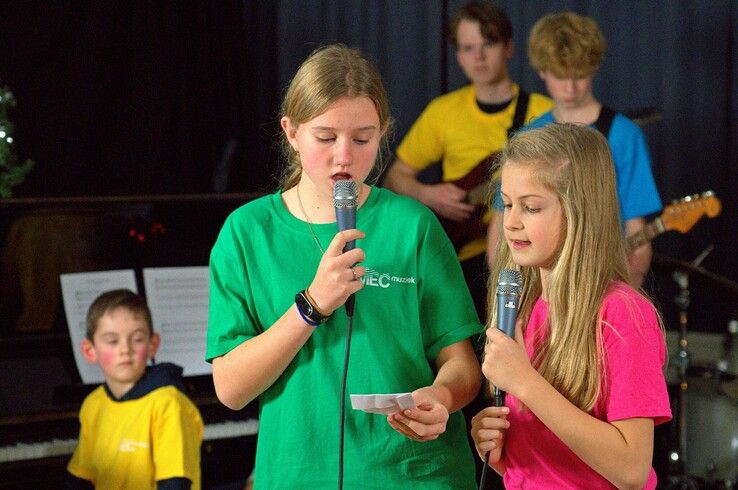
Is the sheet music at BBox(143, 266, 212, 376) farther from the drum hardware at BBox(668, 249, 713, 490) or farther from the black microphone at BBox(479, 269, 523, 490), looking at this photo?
the black microphone at BBox(479, 269, 523, 490)

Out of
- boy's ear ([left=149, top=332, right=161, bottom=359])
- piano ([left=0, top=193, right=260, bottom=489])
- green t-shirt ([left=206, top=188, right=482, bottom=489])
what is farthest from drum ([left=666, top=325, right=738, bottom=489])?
green t-shirt ([left=206, top=188, right=482, bottom=489])

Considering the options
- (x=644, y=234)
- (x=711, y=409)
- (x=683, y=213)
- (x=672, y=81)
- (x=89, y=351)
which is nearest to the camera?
(x=89, y=351)

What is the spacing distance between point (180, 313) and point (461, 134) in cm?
136

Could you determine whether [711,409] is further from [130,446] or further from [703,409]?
[130,446]

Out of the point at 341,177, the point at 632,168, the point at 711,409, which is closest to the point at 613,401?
the point at 341,177

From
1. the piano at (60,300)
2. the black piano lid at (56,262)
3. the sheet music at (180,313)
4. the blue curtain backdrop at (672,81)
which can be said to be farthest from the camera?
the blue curtain backdrop at (672,81)

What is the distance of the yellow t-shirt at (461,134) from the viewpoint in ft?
15.3

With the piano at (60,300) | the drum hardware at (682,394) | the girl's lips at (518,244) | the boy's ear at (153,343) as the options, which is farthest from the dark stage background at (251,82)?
the girl's lips at (518,244)

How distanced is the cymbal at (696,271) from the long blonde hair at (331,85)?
2.72m

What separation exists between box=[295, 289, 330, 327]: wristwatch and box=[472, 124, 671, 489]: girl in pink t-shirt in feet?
0.90

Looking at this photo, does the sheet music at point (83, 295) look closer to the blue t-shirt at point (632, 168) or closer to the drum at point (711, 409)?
the blue t-shirt at point (632, 168)

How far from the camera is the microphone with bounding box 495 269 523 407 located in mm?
1881

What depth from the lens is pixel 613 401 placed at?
1.88 m

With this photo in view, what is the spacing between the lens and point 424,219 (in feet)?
6.98
